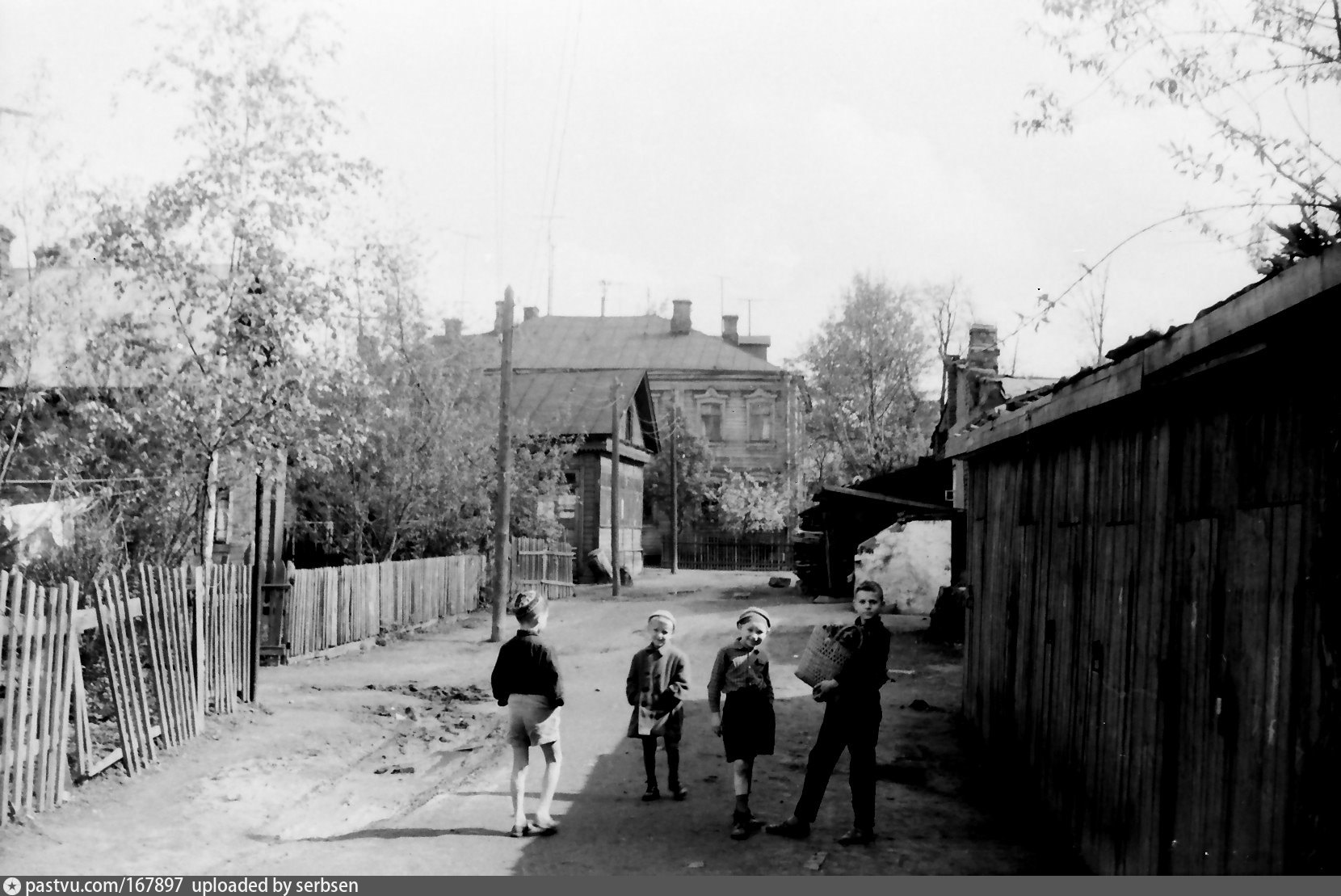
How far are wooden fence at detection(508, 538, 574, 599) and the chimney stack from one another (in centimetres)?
1162

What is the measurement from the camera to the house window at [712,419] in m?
54.4

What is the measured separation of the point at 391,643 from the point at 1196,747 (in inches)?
597

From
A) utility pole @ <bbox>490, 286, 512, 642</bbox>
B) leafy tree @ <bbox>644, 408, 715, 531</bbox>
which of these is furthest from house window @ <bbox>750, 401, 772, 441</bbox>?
utility pole @ <bbox>490, 286, 512, 642</bbox>

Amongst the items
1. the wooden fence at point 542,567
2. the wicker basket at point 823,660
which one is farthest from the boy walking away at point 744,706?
the wooden fence at point 542,567

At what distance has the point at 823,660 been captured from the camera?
23.3ft

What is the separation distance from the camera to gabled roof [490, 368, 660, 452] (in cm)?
3803

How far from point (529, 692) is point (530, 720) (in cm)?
18

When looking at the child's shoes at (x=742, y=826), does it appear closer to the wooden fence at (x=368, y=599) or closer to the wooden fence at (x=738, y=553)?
the wooden fence at (x=368, y=599)

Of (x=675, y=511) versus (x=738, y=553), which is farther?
(x=738, y=553)

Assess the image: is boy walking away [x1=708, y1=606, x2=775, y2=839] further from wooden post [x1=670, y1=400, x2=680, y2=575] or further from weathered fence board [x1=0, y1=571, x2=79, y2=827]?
wooden post [x1=670, y1=400, x2=680, y2=575]

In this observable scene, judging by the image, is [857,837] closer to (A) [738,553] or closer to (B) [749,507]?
(A) [738,553]

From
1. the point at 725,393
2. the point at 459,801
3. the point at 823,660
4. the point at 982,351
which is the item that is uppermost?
the point at 725,393

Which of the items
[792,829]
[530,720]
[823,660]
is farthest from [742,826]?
[530,720]

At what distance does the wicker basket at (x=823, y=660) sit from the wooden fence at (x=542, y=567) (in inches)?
761
